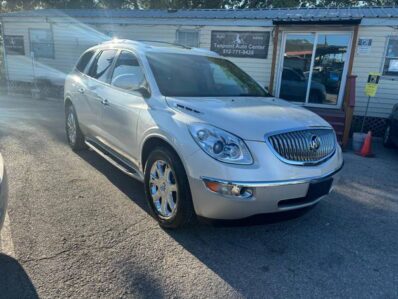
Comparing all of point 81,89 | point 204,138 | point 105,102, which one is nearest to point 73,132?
point 81,89

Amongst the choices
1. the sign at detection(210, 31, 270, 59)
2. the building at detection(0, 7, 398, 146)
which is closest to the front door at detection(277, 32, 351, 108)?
the building at detection(0, 7, 398, 146)

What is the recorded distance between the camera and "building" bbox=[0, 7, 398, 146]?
9047mm

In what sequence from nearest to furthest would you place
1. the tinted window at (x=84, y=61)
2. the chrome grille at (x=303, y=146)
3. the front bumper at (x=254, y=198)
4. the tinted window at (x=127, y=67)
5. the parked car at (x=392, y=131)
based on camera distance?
the front bumper at (x=254, y=198) → the chrome grille at (x=303, y=146) → the tinted window at (x=127, y=67) → the tinted window at (x=84, y=61) → the parked car at (x=392, y=131)

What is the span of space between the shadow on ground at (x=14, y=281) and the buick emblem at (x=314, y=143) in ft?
8.37

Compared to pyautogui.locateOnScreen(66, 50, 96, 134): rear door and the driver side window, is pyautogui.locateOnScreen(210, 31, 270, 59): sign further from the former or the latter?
the driver side window

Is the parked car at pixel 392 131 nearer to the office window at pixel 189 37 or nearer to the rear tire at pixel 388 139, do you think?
the rear tire at pixel 388 139

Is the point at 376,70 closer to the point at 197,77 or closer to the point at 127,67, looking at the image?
the point at 197,77

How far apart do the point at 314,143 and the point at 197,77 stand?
1644 millimetres

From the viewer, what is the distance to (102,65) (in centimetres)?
479

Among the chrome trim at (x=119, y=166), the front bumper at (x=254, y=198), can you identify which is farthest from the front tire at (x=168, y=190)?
the chrome trim at (x=119, y=166)

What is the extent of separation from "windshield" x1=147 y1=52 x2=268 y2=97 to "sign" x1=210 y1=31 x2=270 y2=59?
6.32m

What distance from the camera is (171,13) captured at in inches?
490

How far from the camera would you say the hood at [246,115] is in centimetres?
285

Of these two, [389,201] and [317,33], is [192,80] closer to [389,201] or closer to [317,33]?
[389,201]
